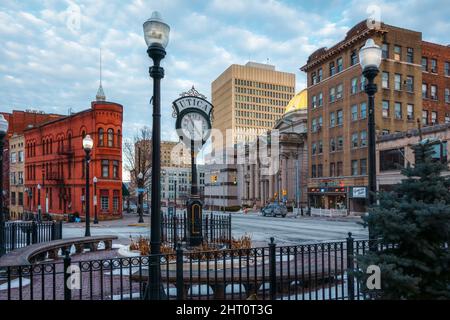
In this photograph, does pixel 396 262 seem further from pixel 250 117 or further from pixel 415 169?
pixel 250 117

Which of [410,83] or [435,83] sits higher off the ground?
[435,83]

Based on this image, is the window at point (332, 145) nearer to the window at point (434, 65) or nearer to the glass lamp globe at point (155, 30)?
the window at point (434, 65)

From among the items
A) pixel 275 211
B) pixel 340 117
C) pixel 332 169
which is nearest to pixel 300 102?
pixel 340 117

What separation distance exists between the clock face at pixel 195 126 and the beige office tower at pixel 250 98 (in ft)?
386

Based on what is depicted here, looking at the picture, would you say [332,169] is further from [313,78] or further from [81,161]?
[81,161]

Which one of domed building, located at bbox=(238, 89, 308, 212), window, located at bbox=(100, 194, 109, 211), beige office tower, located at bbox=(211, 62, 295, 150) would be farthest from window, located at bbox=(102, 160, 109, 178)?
beige office tower, located at bbox=(211, 62, 295, 150)

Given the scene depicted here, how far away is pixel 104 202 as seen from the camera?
42.9 m

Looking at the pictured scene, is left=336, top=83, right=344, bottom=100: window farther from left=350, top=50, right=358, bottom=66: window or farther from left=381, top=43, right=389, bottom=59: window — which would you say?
left=381, top=43, right=389, bottom=59: window

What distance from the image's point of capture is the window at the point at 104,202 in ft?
140

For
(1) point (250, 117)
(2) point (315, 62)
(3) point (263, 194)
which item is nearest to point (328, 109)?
(2) point (315, 62)

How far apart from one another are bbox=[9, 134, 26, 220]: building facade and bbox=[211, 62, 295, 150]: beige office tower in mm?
76776

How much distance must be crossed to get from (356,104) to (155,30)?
1737 inches

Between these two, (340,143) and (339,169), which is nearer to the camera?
(340,143)
